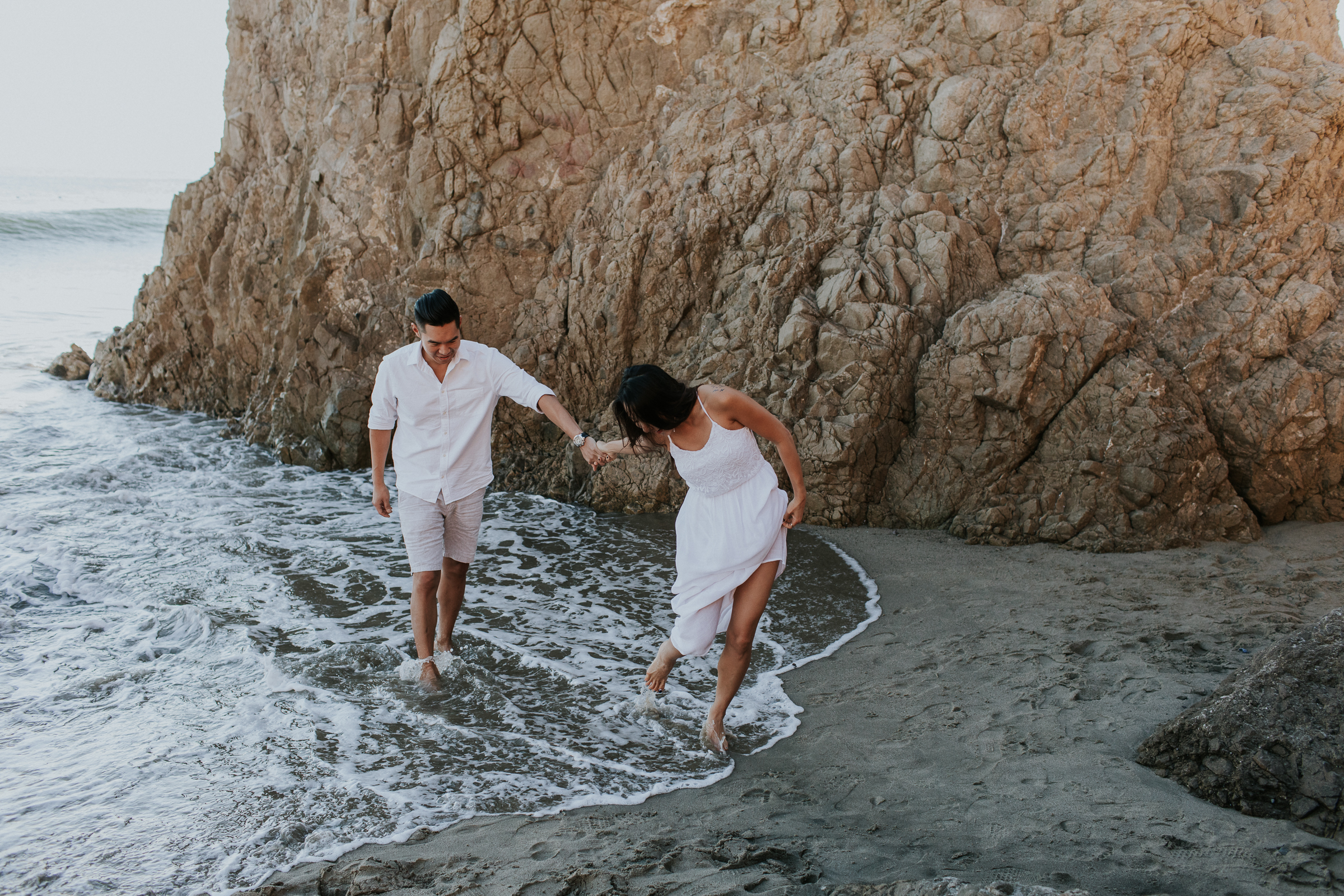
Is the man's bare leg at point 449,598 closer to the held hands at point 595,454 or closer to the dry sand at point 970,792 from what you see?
the held hands at point 595,454

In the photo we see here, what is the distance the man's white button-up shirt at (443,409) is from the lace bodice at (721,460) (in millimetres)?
1062

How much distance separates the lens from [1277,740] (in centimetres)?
296

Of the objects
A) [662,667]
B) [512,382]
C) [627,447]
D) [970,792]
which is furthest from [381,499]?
[970,792]

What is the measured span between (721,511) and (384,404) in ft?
6.25

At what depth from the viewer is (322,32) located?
11.1 m

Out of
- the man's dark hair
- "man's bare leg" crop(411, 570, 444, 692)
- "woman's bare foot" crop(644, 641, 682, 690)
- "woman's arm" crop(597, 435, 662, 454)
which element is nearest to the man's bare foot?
"man's bare leg" crop(411, 570, 444, 692)

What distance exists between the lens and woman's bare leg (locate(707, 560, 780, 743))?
3.83 meters

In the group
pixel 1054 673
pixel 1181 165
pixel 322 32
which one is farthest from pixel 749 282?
pixel 322 32

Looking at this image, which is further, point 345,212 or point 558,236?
point 345,212

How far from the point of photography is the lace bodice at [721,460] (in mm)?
3736

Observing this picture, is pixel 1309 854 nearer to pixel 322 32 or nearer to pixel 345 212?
pixel 345 212

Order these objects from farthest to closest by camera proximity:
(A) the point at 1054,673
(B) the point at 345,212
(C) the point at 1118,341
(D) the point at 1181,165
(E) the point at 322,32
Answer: (E) the point at 322,32 → (B) the point at 345,212 → (D) the point at 1181,165 → (C) the point at 1118,341 → (A) the point at 1054,673

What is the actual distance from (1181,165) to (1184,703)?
5.39 m

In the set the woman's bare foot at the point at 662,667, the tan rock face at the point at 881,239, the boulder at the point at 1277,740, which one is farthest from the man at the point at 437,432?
the tan rock face at the point at 881,239
